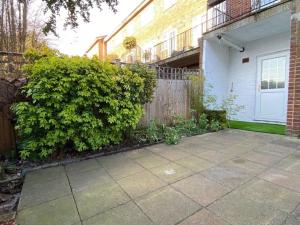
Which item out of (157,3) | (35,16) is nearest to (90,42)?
(157,3)

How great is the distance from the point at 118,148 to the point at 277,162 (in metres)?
2.97

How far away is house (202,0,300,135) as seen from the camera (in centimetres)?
484

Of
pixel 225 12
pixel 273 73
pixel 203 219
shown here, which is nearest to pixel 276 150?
pixel 203 219

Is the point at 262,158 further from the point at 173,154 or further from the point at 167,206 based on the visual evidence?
the point at 167,206

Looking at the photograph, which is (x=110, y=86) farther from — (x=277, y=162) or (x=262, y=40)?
(x=262, y=40)

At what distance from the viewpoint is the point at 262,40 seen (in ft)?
22.7

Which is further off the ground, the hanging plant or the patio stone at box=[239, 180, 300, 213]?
the hanging plant

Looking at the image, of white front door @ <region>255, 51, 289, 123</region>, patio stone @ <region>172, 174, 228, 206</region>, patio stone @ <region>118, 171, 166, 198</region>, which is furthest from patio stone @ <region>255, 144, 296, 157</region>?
white front door @ <region>255, 51, 289, 123</region>

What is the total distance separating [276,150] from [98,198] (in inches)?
141

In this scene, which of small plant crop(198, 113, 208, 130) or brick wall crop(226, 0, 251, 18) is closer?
small plant crop(198, 113, 208, 130)

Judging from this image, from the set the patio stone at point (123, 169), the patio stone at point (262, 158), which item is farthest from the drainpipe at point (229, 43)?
the patio stone at point (123, 169)

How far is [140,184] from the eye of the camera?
8.29ft

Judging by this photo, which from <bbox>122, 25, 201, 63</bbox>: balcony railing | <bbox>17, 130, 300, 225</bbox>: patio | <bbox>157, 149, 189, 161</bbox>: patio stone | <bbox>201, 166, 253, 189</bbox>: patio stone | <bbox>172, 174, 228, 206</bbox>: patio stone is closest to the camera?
<bbox>17, 130, 300, 225</bbox>: patio

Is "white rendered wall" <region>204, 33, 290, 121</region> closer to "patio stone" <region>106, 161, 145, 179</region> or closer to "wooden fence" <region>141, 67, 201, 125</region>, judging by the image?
"wooden fence" <region>141, 67, 201, 125</region>
